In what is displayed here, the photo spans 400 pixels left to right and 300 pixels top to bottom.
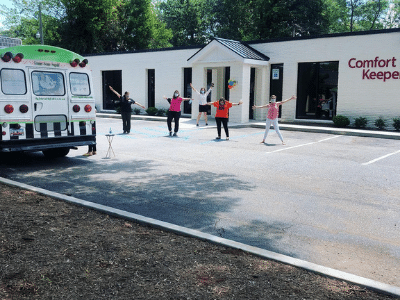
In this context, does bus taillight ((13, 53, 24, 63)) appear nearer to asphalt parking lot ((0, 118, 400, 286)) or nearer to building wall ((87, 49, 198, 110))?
asphalt parking lot ((0, 118, 400, 286))

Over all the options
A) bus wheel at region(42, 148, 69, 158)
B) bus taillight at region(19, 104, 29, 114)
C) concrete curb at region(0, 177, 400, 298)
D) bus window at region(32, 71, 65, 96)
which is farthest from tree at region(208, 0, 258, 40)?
concrete curb at region(0, 177, 400, 298)

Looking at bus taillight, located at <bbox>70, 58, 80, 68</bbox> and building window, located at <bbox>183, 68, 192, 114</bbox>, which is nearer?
bus taillight, located at <bbox>70, 58, 80, 68</bbox>

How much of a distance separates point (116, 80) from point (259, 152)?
743 inches

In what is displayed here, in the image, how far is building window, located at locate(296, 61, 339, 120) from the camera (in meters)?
20.6

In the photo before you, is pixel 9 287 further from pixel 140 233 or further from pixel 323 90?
pixel 323 90

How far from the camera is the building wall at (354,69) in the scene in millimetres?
18406

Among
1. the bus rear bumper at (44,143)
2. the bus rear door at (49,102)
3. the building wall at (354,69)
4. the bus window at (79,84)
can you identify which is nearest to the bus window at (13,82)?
the bus rear door at (49,102)

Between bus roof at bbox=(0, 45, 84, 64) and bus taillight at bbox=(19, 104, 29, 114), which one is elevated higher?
bus roof at bbox=(0, 45, 84, 64)

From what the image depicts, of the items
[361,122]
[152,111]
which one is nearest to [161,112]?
[152,111]

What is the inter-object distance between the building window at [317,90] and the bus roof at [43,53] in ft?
45.7

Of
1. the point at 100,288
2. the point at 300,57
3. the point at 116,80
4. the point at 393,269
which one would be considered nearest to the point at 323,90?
the point at 300,57

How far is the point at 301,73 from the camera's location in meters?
21.4

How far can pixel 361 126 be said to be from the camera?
19203mm

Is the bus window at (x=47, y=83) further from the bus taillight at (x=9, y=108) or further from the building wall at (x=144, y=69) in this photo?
the building wall at (x=144, y=69)
